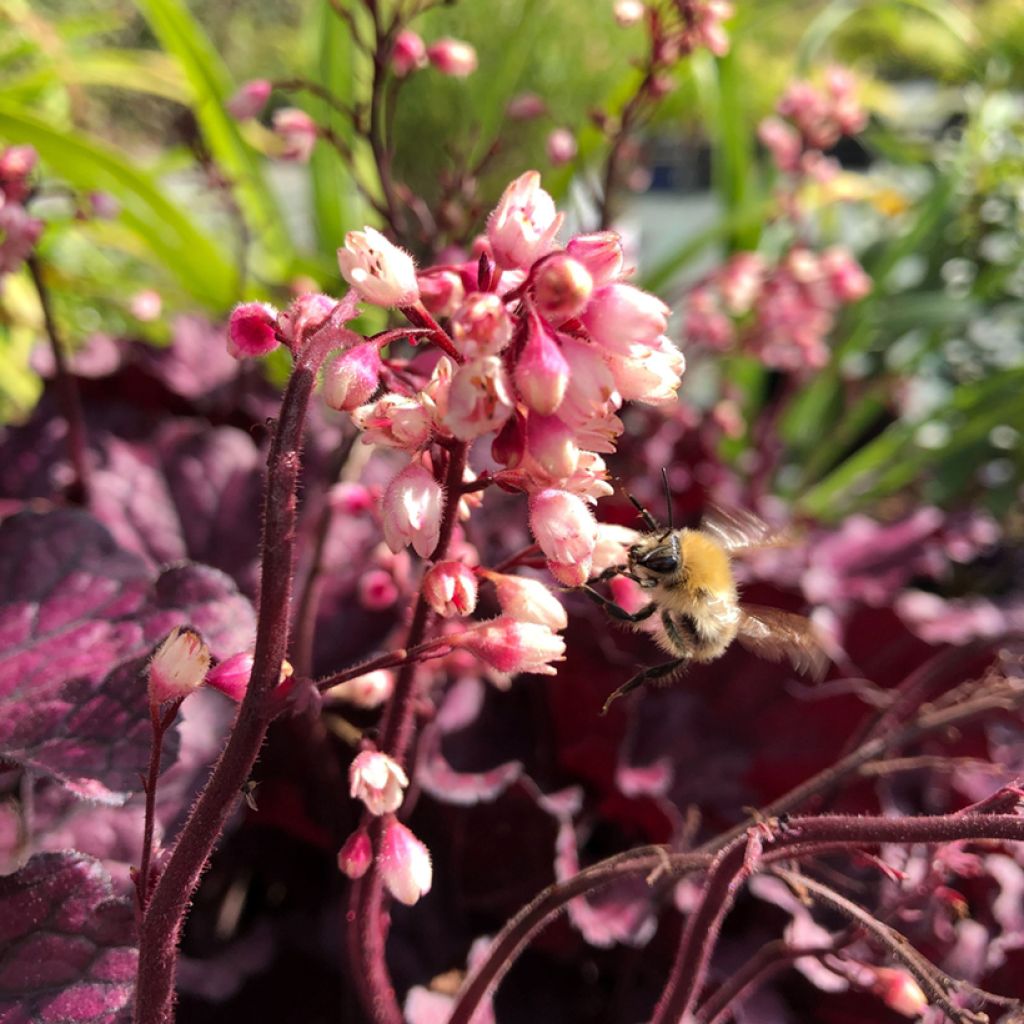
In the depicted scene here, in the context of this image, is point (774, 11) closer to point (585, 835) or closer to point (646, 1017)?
point (585, 835)

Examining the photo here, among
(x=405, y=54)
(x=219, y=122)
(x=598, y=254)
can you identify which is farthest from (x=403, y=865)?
(x=219, y=122)

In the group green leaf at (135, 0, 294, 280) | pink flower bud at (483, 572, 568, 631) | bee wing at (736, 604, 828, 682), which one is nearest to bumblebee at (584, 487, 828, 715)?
bee wing at (736, 604, 828, 682)

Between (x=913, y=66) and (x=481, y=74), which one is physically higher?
(x=481, y=74)

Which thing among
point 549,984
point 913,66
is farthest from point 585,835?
point 913,66

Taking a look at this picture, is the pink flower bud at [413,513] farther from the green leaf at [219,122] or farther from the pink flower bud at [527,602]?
the green leaf at [219,122]

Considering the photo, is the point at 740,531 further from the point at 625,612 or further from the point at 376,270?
the point at 376,270

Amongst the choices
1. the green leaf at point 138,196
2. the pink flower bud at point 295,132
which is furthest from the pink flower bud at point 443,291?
the green leaf at point 138,196
